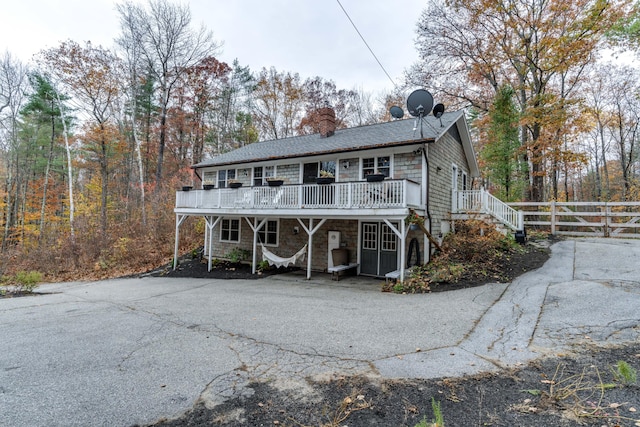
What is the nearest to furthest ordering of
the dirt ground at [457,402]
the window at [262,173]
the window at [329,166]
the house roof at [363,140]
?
the dirt ground at [457,402]
the house roof at [363,140]
the window at [329,166]
the window at [262,173]

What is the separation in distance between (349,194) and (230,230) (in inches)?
298

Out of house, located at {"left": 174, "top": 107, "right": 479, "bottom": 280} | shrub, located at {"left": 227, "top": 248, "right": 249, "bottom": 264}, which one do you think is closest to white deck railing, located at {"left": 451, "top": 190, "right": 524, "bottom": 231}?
house, located at {"left": 174, "top": 107, "right": 479, "bottom": 280}

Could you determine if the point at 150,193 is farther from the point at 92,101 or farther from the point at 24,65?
the point at 24,65

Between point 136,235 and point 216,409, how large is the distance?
1691cm

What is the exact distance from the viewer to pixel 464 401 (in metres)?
2.97

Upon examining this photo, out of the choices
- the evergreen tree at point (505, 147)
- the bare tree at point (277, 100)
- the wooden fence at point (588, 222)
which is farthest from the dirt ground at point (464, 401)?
the bare tree at point (277, 100)

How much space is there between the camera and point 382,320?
5.79 m

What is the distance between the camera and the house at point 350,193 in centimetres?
949

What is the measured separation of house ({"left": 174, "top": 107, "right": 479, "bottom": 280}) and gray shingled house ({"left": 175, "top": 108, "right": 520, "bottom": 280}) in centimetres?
3

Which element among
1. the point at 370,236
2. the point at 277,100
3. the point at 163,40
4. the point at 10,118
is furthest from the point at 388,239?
the point at 10,118

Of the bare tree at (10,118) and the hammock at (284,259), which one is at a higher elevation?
the bare tree at (10,118)

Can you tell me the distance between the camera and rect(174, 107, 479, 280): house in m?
9.49

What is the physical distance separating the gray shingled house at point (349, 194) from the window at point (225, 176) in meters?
0.08

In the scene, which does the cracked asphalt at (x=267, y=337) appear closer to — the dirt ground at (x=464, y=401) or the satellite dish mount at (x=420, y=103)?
the dirt ground at (x=464, y=401)
